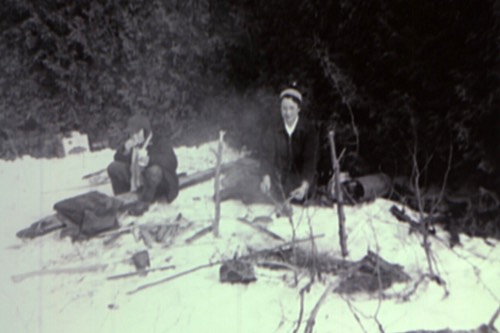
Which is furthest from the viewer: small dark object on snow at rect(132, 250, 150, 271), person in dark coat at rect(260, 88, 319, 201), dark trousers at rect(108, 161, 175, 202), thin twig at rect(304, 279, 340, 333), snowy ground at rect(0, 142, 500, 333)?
dark trousers at rect(108, 161, 175, 202)

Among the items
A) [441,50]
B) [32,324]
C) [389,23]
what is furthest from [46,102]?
[441,50]

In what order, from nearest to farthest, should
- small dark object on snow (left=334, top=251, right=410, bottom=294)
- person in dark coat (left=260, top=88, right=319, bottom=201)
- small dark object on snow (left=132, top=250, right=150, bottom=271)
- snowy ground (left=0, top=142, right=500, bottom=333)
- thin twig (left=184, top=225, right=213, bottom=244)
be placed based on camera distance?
snowy ground (left=0, top=142, right=500, bottom=333), small dark object on snow (left=334, top=251, right=410, bottom=294), small dark object on snow (left=132, top=250, right=150, bottom=271), thin twig (left=184, top=225, right=213, bottom=244), person in dark coat (left=260, top=88, right=319, bottom=201)

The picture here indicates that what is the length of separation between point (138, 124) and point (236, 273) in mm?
1474

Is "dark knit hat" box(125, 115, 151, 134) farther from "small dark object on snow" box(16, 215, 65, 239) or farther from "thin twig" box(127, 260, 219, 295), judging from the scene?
"thin twig" box(127, 260, 219, 295)

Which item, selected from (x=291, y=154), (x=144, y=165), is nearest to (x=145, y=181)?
(x=144, y=165)

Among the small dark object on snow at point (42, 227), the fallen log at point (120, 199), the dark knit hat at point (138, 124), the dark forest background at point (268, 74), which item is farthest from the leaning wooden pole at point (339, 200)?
the small dark object on snow at point (42, 227)

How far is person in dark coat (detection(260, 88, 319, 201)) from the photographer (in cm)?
356

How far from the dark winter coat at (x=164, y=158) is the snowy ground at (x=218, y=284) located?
24 cm

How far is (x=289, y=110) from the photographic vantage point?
3500 millimetres

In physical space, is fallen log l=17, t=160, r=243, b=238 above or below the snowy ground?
above

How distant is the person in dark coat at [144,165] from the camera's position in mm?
3686

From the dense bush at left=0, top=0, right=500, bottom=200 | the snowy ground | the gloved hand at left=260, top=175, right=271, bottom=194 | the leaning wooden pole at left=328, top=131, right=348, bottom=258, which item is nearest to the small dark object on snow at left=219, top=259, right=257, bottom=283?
the snowy ground

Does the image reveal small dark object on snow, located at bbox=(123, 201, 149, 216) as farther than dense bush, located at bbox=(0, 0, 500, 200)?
Yes

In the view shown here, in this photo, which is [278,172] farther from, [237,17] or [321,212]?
[237,17]
